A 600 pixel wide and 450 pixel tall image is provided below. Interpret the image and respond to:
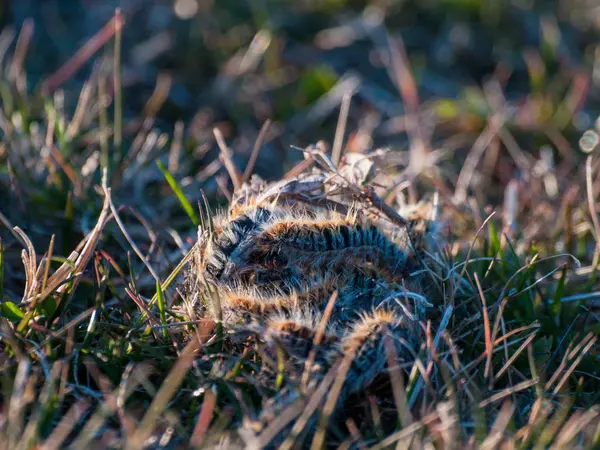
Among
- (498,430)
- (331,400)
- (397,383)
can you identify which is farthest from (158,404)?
(498,430)

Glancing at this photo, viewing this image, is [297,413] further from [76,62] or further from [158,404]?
[76,62]

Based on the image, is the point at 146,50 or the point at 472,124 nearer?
the point at 472,124

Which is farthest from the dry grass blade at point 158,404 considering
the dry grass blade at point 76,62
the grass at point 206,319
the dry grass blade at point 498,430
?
the dry grass blade at point 76,62

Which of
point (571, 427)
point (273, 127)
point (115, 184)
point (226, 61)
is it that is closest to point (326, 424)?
point (571, 427)

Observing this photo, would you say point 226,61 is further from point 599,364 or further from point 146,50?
point 599,364

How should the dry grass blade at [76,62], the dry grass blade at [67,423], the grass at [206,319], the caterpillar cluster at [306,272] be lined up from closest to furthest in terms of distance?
the dry grass blade at [67,423]
the grass at [206,319]
the caterpillar cluster at [306,272]
the dry grass blade at [76,62]

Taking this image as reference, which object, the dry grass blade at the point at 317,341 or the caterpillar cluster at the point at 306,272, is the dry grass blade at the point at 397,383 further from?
the dry grass blade at the point at 317,341
